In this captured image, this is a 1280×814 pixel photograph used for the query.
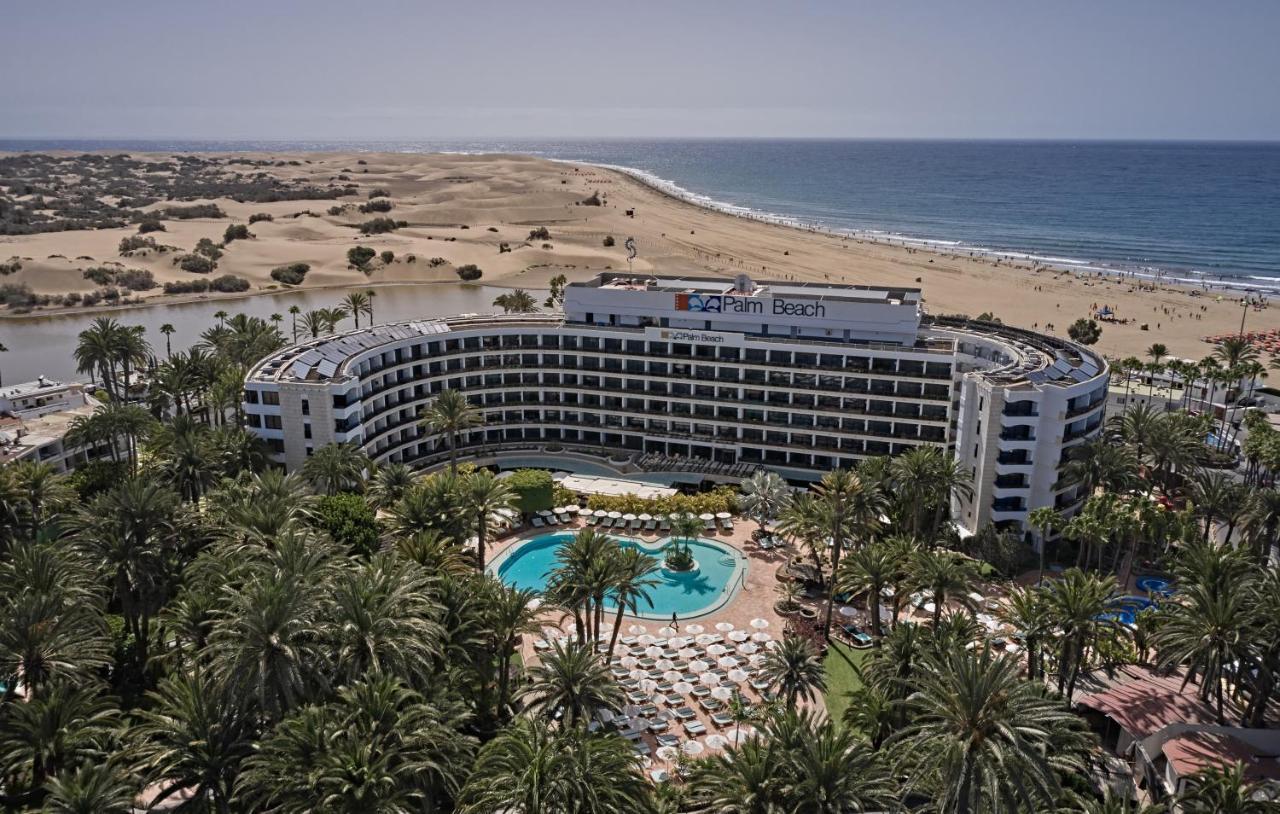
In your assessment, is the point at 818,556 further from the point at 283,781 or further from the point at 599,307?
the point at 283,781

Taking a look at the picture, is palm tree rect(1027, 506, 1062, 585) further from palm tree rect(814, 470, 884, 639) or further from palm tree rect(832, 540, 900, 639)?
palm tree rect(832, 540, 900, 639)

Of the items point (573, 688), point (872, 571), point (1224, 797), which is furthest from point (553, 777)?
point (872, 571)

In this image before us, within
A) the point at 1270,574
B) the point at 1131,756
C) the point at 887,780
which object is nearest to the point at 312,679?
the point at 887,780

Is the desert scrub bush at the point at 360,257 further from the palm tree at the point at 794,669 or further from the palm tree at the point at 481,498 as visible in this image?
the palm tree at the point at 794,669

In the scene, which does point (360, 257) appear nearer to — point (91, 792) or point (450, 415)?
point (450, 415)

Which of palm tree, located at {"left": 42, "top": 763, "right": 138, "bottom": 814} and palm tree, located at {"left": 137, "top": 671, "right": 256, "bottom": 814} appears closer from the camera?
palm tree, located at {"left": 42, "top": 763, "right": 138, "bottom": 814}

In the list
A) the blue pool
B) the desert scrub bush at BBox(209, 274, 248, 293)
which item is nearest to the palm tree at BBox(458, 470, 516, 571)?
the blue pool

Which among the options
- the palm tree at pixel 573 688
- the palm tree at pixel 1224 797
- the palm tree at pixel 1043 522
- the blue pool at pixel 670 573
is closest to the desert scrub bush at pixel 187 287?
the blue pool at pixel 670 573
